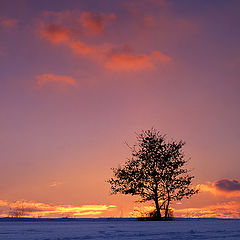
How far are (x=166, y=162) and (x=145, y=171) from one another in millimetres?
2144

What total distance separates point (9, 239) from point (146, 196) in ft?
91.9

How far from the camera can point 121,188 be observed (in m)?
33.3

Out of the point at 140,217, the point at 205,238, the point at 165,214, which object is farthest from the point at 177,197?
the point at 205,238

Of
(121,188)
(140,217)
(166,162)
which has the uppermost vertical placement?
(166,162)

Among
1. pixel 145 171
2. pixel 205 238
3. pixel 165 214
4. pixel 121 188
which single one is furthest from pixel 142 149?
pixel 205 238

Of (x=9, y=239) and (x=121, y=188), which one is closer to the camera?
(x=9, y=239)

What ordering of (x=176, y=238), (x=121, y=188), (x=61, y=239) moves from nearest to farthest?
(x=61, y=239)
(x=176, y=238)
(x=121, y=188)

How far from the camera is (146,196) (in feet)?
107

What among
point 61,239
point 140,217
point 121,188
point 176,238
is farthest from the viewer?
point 121,188

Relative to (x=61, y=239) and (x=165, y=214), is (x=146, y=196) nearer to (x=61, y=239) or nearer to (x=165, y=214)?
(x=165, y=214)

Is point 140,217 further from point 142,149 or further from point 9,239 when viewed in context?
point 9,239

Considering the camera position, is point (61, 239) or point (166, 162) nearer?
point (61, 239)

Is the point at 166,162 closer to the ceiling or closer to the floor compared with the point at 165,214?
closer to the ceiling

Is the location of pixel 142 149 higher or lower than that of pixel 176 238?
higher
